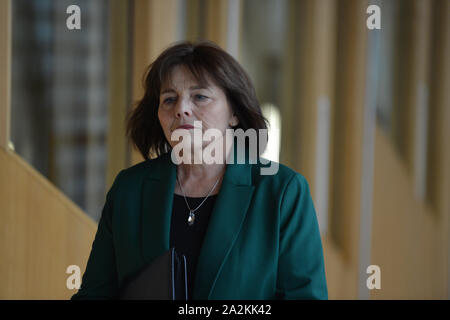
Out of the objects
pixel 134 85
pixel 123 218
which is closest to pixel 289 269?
pixel 123 218

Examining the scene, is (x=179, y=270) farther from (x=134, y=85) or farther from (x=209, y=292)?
(x=134, y=85)

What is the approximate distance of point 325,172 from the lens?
289 cm

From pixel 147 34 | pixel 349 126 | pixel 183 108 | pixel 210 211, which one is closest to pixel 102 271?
pixel 210 211

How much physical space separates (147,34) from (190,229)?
1353mm

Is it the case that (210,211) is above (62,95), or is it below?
Answer: below

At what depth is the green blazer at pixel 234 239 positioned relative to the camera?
4.01 feet

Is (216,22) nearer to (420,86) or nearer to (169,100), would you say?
(169,100)

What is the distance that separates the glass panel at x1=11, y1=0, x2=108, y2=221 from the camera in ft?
7.18

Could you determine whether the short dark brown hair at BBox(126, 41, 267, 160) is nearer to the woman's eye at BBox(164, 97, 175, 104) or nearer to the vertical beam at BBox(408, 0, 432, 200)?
the woman's eye at BBox(164, 97, 175, 104)

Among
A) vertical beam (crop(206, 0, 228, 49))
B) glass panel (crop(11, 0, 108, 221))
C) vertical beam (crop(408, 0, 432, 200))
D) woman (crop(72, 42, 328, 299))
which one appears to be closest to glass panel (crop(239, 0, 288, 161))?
vertical beam (crop(206, 0, 228, 49))

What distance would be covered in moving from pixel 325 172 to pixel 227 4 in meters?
1.17

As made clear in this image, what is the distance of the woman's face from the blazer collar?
0.13 meters

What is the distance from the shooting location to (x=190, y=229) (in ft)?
4.32

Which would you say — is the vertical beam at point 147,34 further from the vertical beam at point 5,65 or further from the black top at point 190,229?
the black top at point 190,229
